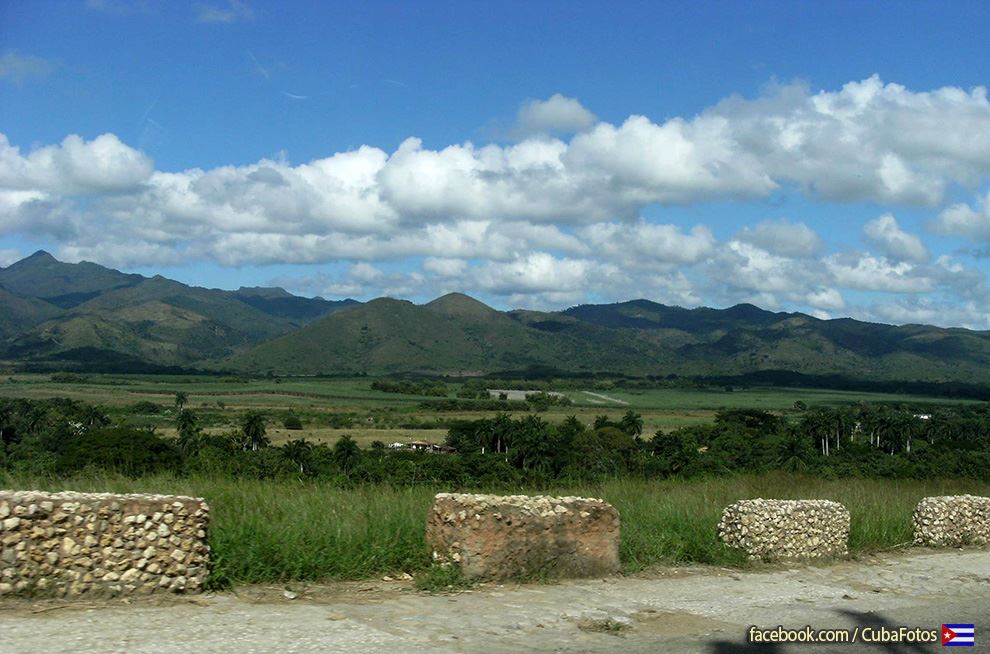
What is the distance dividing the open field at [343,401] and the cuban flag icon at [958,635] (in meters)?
66.5

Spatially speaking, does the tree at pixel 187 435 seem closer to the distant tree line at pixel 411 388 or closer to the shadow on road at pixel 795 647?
the shadow on road at pixel 795 647

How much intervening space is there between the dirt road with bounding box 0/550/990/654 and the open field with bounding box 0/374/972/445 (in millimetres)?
64762

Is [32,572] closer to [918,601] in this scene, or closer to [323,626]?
[323,626]

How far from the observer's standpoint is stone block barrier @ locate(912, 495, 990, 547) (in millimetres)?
13305

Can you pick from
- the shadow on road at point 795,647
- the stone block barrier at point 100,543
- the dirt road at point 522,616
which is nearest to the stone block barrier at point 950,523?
the dirt road at point 522,616

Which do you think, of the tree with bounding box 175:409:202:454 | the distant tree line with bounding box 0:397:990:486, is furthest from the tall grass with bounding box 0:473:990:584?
the tree with bounding box 175:409:202:454

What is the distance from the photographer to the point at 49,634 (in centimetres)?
663

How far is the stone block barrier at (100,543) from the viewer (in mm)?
7430

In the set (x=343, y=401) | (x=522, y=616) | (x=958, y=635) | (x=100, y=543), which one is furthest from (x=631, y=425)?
(x=100, y=543)

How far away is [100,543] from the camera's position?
7.71m

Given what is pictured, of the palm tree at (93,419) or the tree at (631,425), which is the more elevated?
the palm tree at (93,419)

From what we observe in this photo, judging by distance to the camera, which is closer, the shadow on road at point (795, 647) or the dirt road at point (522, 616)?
the dirt road at point (522, 616)

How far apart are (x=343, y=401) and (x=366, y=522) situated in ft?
399

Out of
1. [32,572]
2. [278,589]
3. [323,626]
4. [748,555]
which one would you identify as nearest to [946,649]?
[748,555]
